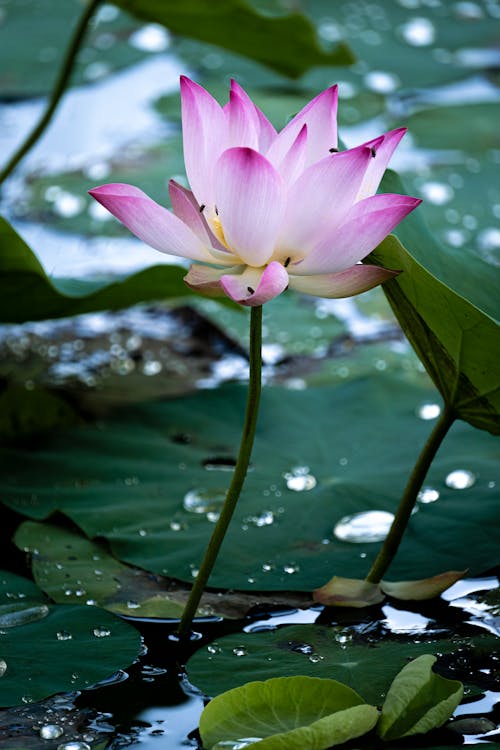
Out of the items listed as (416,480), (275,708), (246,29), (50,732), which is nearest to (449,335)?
(416,480)

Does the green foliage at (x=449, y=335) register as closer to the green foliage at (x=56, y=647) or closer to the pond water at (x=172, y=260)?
the pond water at (x=172, y=260)

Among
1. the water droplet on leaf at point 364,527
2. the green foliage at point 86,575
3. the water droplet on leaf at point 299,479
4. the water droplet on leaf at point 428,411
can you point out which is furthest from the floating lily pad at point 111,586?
the water droplet on leaf at point 428,411

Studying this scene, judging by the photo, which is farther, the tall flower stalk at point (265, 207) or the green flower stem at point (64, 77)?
the green flower stem at point (64, 77)

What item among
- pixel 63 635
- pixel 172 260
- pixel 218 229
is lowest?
pixel 172 260

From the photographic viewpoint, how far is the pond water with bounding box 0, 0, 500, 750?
0.87 meters

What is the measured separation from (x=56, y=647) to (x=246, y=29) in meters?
1.23

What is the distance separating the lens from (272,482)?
124 centimetres

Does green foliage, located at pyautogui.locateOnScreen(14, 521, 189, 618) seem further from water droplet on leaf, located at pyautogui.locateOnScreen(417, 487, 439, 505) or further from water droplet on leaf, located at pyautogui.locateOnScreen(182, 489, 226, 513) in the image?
water droplet on leaf, located at pyautogui.locateOnScreen(417, 487, 439, 505)

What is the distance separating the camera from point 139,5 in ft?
5.64

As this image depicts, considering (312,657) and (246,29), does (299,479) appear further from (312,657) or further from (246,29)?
(246,29)

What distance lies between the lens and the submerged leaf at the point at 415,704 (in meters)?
0.77

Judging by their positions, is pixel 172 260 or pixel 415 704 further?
pixel 172 260

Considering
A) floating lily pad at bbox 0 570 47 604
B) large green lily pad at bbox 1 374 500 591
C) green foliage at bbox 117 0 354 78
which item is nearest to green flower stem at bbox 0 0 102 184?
green foliage at bbox 117 0 354 78

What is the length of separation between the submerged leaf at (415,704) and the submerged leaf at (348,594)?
0.67 feet
